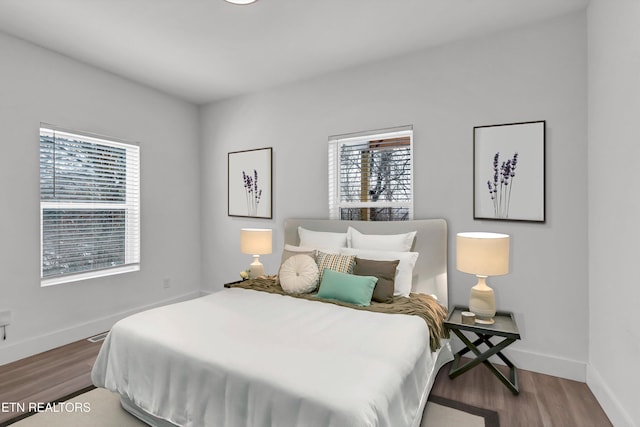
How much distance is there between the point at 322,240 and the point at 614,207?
2141 millimetres

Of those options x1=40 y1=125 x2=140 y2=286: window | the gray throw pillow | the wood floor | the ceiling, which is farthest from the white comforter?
the ceiling

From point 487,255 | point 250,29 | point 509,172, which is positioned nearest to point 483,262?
point 487,255

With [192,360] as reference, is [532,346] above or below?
below

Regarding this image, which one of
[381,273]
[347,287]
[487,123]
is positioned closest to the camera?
[347,287]

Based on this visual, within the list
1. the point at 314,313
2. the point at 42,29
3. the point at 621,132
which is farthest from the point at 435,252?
the point at 42,29

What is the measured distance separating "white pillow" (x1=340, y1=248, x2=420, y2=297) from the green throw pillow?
0.25 meters

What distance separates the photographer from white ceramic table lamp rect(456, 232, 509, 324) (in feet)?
7.66

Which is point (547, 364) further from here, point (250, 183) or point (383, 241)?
point (250, 183)

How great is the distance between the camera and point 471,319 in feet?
7.89

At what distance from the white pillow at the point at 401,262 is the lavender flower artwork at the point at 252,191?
1.66 metres

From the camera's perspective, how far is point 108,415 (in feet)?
6.85

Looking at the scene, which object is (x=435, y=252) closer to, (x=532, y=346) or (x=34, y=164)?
(x=532, y=346)

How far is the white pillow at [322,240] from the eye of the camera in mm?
3162

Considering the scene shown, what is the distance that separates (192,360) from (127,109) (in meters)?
3.18
